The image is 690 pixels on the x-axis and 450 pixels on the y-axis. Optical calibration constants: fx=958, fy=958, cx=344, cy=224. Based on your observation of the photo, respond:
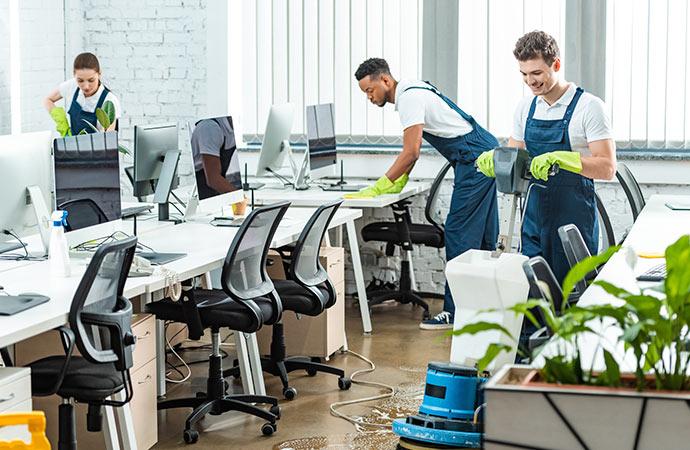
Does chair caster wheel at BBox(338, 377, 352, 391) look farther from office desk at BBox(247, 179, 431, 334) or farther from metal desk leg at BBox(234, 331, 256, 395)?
office desk at BBox(247, 179, 431, 334)

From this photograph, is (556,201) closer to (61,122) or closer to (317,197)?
(317,197)

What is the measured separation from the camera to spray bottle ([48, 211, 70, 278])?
327 centimetres

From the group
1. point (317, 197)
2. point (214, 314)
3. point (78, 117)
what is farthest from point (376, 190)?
point (78, 117)

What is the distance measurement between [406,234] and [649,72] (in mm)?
1853

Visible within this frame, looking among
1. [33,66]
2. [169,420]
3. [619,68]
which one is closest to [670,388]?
[169,420]

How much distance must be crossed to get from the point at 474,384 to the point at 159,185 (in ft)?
7.31

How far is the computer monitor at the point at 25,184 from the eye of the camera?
3.50 meters

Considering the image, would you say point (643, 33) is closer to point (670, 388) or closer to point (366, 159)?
point (366, 159)

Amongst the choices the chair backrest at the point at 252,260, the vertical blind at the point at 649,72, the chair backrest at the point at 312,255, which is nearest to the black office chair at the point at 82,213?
the chair backrest at the point at 252,260

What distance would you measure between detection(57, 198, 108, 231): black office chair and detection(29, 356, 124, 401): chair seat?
0.70 metres

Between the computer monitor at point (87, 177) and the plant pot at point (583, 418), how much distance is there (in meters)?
2.32

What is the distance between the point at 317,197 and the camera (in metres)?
5.62

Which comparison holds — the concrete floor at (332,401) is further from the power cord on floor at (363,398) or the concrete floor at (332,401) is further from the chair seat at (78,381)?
the chair seat at (78,381)

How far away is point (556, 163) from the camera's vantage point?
390 cm
